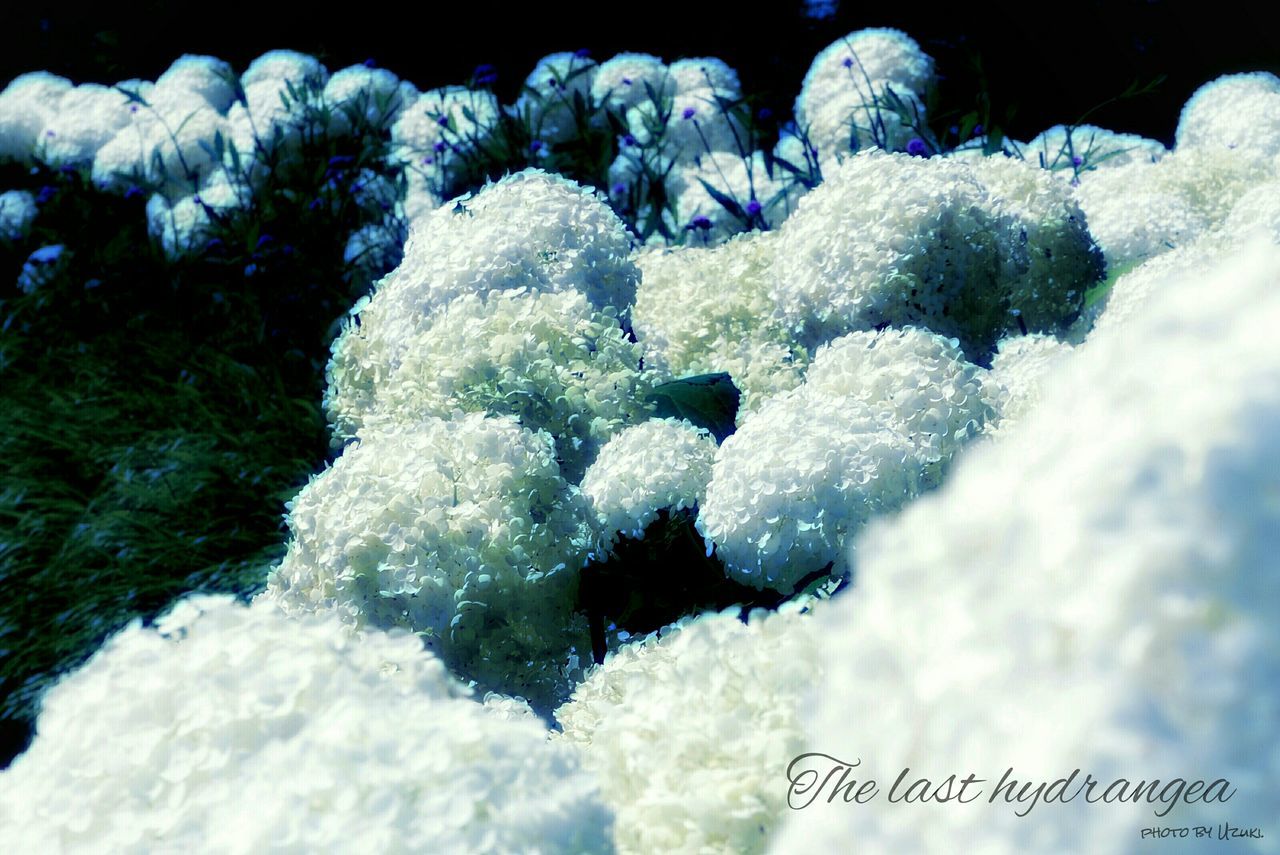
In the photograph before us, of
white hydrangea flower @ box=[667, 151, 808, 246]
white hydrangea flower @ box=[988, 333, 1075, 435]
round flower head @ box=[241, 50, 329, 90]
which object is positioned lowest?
white hydrangea flower @ box=[667, 151, 808, 246]

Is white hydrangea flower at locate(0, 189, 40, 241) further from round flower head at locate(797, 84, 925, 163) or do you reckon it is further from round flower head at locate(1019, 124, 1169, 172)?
round flower head at locate(1019, 124, 1169, 172)

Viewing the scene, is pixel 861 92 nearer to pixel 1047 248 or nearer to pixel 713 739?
pixel 1047 248

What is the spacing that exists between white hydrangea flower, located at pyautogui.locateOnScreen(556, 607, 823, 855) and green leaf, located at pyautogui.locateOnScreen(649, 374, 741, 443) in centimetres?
82

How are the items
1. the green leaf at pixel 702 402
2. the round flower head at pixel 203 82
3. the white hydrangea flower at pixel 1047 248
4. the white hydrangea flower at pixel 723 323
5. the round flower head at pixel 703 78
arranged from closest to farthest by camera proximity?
the green leaf at pixel 702 402
the white hydrangea flower at pixel 723 323
the white hydrangea flower at pixel 1047 248
the round flower head at pixel 703 78
the round flower head at pixel 203 82

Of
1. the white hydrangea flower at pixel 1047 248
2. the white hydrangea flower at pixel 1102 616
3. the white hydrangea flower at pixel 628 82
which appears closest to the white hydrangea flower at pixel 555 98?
the white hydrangea flower at pixel 628 82

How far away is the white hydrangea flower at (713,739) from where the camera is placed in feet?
2.95

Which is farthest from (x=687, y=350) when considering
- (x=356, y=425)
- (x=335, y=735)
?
(x=335, y=735)

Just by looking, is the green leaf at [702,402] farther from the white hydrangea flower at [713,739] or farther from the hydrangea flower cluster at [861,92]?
the hydrangea flower cluster at [861,92]

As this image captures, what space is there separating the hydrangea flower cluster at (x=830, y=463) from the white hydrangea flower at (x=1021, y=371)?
6 centimetres

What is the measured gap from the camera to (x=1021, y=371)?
71.7 inches

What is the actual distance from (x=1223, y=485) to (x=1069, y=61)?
5.42 m

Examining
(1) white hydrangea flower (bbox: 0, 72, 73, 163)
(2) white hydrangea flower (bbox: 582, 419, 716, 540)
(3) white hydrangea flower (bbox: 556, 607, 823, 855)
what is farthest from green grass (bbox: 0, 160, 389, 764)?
(3) white hydrangea flower (bbox: 556, 607, 823, 855)

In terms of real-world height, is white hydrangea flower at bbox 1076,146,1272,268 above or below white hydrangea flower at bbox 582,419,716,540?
below

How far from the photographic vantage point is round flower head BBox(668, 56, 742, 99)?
14.8 ft
